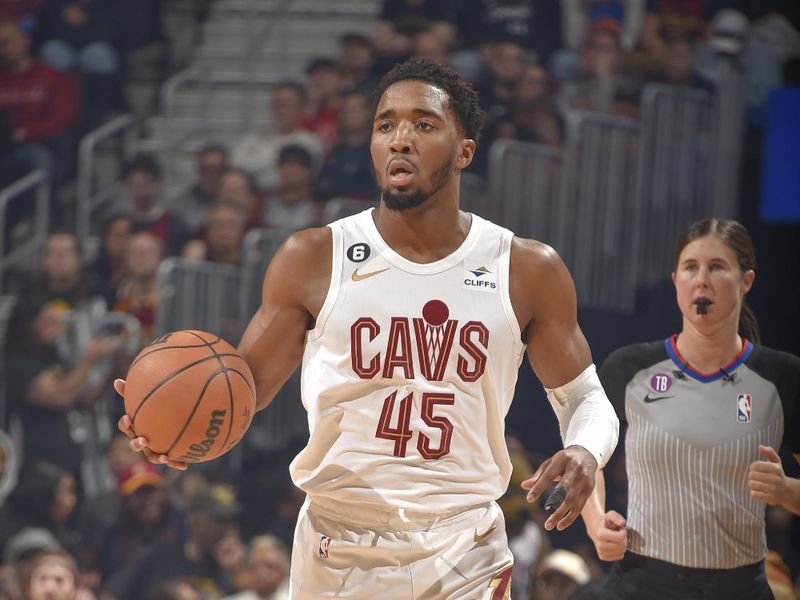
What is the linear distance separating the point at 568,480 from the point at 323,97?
5.84m

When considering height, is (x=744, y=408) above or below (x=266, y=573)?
above

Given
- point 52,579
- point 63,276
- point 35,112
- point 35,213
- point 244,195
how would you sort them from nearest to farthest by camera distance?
point 52,579
point 63,276
point 244,195
point 35,213
point 35,112

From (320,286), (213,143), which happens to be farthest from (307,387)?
(213,143)

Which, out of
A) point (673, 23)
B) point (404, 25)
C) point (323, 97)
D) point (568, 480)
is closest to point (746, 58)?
point (673, 23)

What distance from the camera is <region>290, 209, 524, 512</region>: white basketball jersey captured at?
2549mm

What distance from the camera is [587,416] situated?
2.65 meters

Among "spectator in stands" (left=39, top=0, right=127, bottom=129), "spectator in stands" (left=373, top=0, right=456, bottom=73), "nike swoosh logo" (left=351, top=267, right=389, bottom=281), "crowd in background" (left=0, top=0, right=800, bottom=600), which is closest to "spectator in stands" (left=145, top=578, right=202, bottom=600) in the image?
"crowd in background" (left=0, top=0, right=800, bottom=600)

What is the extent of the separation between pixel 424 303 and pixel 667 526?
1160 mm

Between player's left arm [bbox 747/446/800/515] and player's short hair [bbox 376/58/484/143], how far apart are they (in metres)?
1.27

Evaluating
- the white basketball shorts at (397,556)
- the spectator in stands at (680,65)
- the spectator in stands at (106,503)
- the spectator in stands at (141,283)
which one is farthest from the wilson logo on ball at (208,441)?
the spectator in stands at (680,65)

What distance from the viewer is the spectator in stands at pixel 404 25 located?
7734mm

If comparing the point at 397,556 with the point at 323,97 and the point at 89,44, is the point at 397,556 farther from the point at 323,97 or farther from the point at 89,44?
the point at 89,44

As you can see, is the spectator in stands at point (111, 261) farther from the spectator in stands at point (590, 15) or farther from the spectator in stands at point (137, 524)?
the spectator in stands at point (590, 15)

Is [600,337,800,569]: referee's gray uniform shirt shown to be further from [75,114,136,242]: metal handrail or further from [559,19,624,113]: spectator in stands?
[75,114,136,242]: metal handrail
